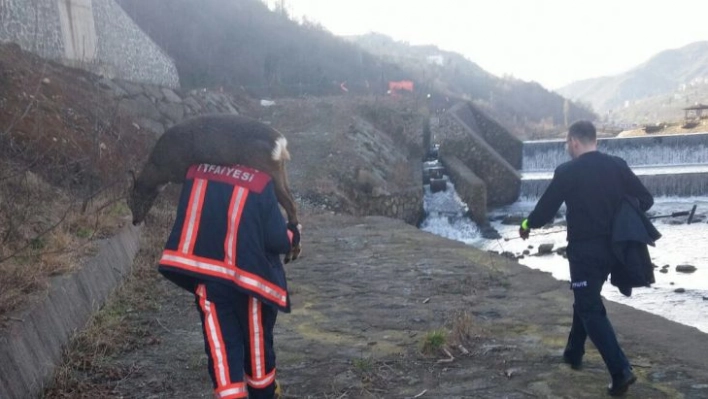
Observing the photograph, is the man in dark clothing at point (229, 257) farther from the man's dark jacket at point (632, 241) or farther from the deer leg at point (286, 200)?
the man's dark jacket at point (632, 241)

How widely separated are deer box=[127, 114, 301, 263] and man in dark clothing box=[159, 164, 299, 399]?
0.06 meters

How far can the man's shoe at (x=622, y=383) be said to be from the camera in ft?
12.4

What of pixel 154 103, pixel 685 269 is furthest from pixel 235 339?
pixel 154 103

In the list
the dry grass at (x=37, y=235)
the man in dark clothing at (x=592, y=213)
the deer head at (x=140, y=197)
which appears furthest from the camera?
the dry grass at (x=37, y=235)

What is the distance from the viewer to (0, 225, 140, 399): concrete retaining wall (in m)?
3.44

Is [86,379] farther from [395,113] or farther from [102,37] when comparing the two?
[395,113]

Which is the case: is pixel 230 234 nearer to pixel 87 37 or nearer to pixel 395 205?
pixel 395 205

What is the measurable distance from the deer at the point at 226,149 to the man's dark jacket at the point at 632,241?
6.03 ft

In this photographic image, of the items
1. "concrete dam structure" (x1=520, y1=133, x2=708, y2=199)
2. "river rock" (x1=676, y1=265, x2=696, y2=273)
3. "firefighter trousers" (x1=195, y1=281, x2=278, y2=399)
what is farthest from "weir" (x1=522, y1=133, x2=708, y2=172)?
"firefighter trousers" (x1=195, y1=281, x2=278, y2=399)

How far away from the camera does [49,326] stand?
410 cm

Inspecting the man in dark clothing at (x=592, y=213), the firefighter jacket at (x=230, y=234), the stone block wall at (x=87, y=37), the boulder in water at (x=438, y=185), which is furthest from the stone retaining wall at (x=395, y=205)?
the firefighter jacket at (x=230, y=234)

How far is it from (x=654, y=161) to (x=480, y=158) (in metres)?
5.99

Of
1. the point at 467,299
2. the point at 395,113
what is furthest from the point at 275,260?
the point at 395,113

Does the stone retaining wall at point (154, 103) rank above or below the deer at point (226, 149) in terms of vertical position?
above
